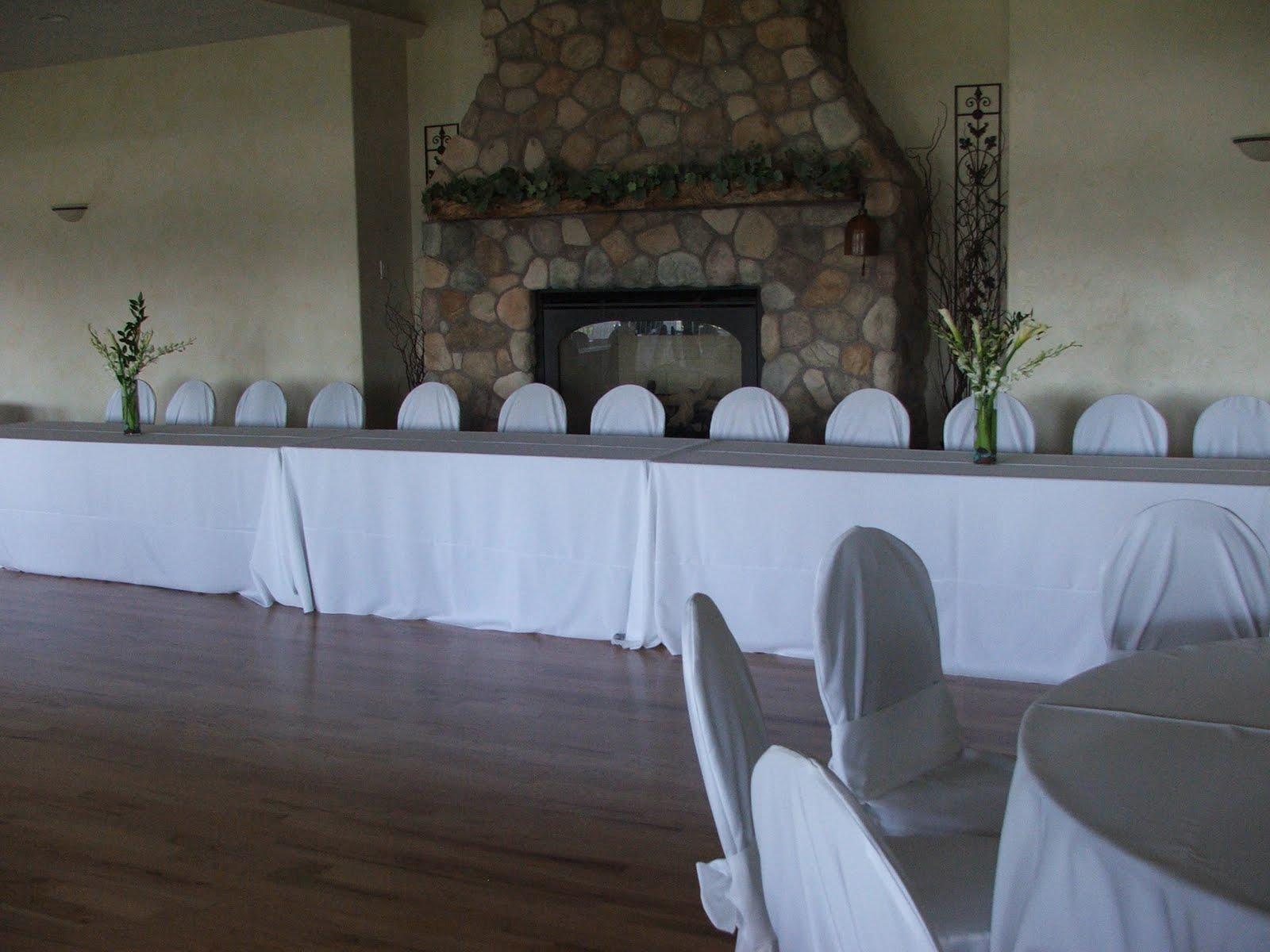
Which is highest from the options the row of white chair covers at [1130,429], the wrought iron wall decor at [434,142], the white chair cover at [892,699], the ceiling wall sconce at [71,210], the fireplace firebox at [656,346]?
the wrought iron wall decor at [434,142]

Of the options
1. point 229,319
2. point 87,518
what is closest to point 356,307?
point 229,319

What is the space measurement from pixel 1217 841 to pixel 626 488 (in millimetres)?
3159

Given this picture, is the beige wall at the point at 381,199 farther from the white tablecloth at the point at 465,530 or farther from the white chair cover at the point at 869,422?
the white chair cover at the point at 869,422

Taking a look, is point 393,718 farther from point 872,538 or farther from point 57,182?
point 57,182

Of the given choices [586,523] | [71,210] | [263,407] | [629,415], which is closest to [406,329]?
[263,407]

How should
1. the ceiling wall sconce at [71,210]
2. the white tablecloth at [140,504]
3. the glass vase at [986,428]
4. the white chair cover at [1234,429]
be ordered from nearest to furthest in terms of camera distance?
1. the glass vase at [986,428]
2. the white chair cover at [1234,429]
3. the white tablecloth at [140,504]
4. the ceiling wall sconce at [71,210]

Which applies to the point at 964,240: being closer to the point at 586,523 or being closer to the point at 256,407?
the point at 586,523

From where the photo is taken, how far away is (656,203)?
22.3ft

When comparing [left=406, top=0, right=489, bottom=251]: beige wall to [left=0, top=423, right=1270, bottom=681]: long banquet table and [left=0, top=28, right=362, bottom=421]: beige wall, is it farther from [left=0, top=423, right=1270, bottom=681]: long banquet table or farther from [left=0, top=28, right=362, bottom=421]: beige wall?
[left=0, top=423, right=1270, bottom=681]: long banquet table

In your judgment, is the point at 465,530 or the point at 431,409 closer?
the point at 465,530

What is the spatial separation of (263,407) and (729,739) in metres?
5.88

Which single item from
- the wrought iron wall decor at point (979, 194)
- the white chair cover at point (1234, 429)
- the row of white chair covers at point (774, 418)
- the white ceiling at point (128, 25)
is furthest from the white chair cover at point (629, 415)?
the white ceiling at point (128, 25)

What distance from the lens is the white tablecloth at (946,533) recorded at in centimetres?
389

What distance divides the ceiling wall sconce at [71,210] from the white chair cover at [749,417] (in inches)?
218
